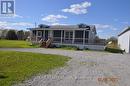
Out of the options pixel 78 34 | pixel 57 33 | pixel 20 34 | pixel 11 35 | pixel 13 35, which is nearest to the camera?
pixel 78 34

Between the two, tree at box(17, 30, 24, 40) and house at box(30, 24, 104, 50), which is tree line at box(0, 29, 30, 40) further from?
house at box(30, 24, 104, 50)

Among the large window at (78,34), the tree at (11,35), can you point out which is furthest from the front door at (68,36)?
the tree at (11,35)

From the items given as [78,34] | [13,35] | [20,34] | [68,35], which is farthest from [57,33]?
[20,34]

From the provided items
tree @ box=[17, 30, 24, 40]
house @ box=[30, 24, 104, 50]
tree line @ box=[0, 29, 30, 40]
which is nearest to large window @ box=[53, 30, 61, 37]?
house @ box=[30, 24, 104, 50]

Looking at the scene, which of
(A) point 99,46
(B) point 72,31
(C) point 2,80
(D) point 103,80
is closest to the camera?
(C) point 2,80

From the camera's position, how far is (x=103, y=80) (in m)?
8.95

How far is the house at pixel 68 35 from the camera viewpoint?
3300 centimetres

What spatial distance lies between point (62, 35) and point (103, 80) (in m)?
26.2

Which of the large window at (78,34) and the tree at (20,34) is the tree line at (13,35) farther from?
the large window at (78,34)

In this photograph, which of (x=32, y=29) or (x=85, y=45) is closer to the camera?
(x=85, y=45)

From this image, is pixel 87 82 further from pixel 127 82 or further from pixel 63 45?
pixel 63 45

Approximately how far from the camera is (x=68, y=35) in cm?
3512

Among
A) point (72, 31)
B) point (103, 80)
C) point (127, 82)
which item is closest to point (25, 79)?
point (103, 80)

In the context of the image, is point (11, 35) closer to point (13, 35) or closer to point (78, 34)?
point (13, 35)
